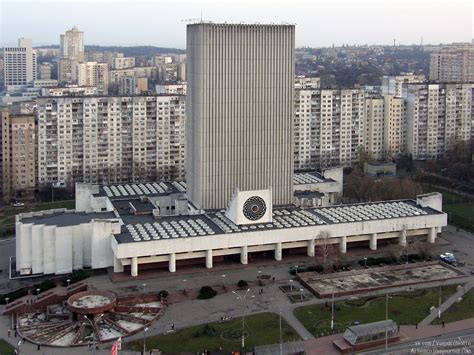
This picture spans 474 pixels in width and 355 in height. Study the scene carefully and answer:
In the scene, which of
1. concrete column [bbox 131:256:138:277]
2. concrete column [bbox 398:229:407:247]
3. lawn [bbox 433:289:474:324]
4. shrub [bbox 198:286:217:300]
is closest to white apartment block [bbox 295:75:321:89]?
concrete column [bbox 398:229:407:247]

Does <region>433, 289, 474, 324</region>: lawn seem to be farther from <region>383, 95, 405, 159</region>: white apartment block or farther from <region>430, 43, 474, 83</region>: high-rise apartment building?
<region>430, 43, 474, 83</region>: high-rise apartment building

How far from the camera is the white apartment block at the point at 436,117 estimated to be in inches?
2783

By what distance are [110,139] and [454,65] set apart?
81345 mm

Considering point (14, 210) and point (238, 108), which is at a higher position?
→ point (238, 108)

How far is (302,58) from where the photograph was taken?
194375mm

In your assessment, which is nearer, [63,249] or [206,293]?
[206,293]

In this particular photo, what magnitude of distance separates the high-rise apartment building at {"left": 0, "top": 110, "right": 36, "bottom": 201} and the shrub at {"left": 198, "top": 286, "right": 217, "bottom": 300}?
29.6 meters

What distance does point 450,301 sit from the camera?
33.2 meters

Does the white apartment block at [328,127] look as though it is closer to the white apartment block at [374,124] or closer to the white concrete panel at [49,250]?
the white apartment block at [374,124]

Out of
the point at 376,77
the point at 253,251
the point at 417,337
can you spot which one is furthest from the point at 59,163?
the point at 376,77

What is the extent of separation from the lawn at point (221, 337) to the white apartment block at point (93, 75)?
3806 inches

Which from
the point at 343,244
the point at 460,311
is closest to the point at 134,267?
the point at 343,244

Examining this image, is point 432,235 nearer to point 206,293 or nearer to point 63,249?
point 206,293

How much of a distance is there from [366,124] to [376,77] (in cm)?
6767
